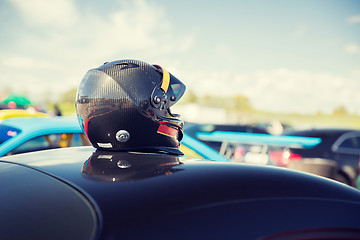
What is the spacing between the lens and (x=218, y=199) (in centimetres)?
89

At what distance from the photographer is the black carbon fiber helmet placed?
172 centimetres

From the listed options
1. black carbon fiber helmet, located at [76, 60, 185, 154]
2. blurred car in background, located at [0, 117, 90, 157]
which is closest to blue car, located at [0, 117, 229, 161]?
blurred car in background, located at [0, 117, 90, 157]

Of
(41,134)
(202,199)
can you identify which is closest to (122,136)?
(202,199)

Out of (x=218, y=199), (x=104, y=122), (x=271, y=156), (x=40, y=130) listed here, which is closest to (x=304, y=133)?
(x=271, y=156)

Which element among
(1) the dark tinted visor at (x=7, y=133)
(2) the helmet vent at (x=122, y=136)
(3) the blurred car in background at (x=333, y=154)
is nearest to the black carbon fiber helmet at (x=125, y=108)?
(2) the helmet vent at (x=122, y=136)

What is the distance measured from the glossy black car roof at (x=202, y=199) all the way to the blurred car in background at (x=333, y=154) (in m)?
5.36

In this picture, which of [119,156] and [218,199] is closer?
[218,199]

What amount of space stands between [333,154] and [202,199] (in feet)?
20.6

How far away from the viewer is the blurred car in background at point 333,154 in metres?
6.22

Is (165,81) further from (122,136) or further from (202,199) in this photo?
(202,199)

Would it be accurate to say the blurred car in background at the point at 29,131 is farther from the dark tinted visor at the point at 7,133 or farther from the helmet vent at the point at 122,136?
the helmet vent at the point at 122,136

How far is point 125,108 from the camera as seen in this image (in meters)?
1.72

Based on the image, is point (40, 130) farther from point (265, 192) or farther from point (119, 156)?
point (265, 192)

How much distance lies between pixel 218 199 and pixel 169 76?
1.20m
